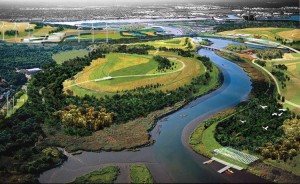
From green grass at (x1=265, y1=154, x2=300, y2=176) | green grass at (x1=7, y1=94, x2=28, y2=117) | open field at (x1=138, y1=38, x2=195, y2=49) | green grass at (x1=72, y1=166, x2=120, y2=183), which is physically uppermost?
open field at (x1=138, y1=38, x2=195, y2=49)

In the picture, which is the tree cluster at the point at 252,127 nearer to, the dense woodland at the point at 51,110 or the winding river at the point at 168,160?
the winding river at the point at 168,160

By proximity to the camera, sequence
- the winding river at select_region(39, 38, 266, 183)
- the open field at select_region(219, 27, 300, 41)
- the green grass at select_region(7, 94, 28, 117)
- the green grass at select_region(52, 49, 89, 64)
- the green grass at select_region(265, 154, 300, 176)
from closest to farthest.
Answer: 1. the winding river at select_region(39, 38, 266, 183)
2. the green grass at select_region(265, 154, 300, 176)
3. the green grass at select_region(7, 94, 28, 117)
4. the green grass at select_region(52, 49, 89, 64)
5. the open field at select_region(219, 27, 300, 41)

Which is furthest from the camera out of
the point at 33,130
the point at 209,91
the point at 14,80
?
the point at 14,80

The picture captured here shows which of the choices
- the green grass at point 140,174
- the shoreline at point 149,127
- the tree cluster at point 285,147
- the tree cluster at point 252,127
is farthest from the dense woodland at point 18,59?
the tree cluster at point 285,147

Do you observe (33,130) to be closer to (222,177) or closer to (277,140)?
(222,177)

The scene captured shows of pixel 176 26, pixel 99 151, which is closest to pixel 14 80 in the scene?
pixel 99 151

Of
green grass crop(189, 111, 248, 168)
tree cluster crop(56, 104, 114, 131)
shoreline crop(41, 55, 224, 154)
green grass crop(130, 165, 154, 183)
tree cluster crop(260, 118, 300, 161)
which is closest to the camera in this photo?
green grass crop(130, 165, 154, 183)

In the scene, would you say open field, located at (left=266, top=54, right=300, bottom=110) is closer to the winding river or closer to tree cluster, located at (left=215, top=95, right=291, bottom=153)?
tree cluster, located at (left=215, top=95, right=291, bottom=153)

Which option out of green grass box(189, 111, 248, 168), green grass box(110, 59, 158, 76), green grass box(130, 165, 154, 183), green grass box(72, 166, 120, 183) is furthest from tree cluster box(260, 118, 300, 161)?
green grass box(110, 59, 158, 76)
